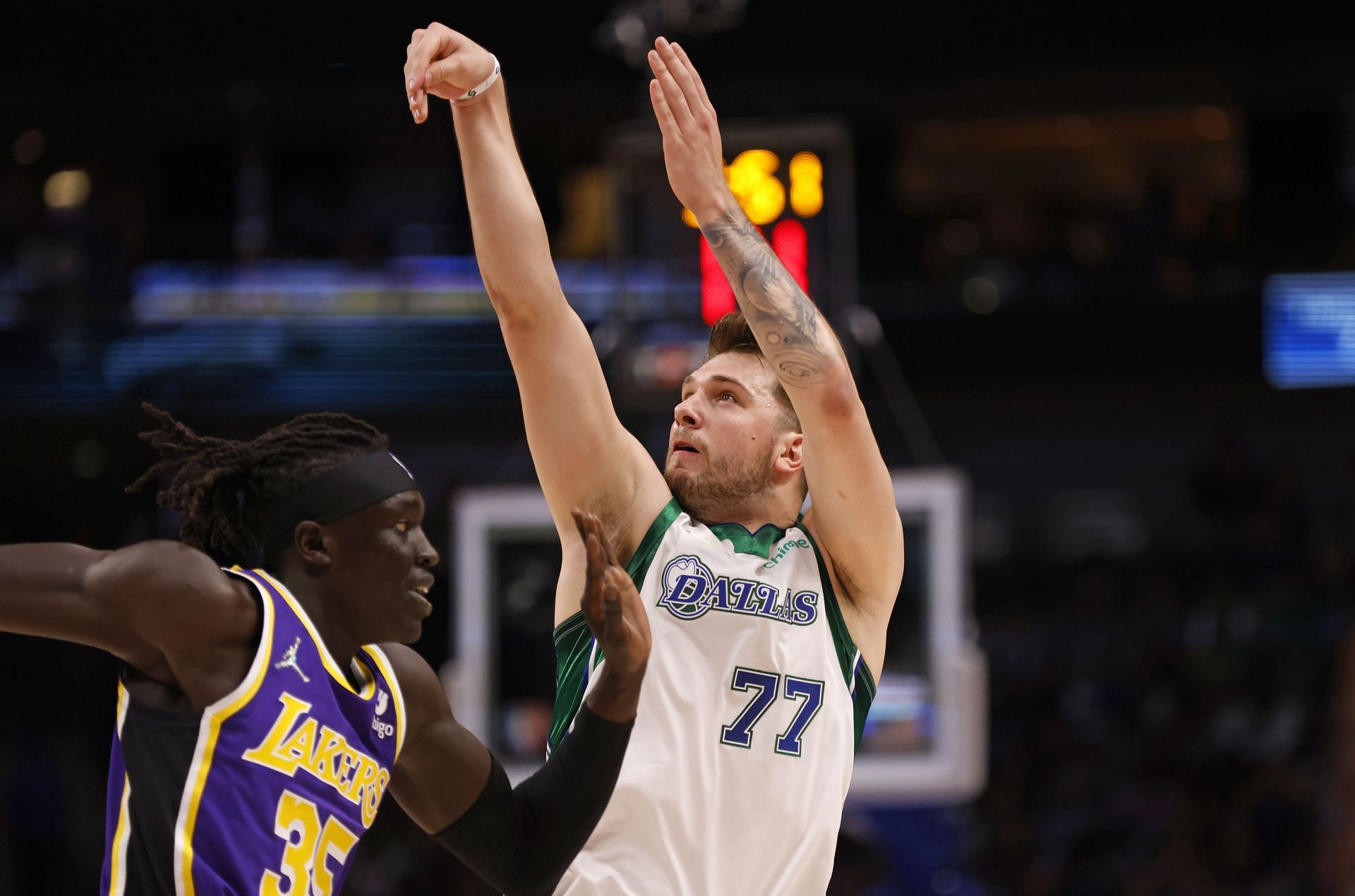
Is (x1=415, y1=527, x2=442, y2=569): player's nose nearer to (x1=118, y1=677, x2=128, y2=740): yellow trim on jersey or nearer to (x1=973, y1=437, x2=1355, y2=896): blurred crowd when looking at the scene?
(x1=118, y1=677, x2=128, y2=740): yellow trim on jersey

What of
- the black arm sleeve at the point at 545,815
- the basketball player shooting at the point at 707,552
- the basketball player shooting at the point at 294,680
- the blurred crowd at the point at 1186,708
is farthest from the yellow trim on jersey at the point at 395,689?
the blurred crowd at the point at 1186,708

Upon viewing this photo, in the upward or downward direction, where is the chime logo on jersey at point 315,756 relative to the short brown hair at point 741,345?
downward

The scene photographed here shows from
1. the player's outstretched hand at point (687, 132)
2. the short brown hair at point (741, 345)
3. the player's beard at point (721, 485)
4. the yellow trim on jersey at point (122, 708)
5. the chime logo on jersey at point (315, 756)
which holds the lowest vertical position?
the chime logo on jersey at point (315, 756)

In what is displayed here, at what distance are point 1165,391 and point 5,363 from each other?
7.93m

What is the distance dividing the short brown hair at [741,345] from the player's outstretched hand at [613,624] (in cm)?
73

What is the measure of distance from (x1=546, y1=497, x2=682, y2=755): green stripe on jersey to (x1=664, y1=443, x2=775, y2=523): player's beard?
2.8 inches

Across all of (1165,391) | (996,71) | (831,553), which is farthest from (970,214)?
(831,553)

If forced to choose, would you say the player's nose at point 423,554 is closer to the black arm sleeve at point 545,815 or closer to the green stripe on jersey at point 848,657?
the black arm sleeve at point 545,815

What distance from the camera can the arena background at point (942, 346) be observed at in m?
10.6

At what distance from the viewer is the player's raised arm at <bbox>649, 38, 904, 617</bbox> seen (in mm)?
3297

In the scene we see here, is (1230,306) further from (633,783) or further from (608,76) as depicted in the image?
(633,783)

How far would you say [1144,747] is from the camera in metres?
10.8

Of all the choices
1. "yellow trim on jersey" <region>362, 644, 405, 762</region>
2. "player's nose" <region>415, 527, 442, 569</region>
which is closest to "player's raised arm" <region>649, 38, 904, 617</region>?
"player's nose" <region>415, 527, 442, 569</region>

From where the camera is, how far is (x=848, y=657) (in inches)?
135
